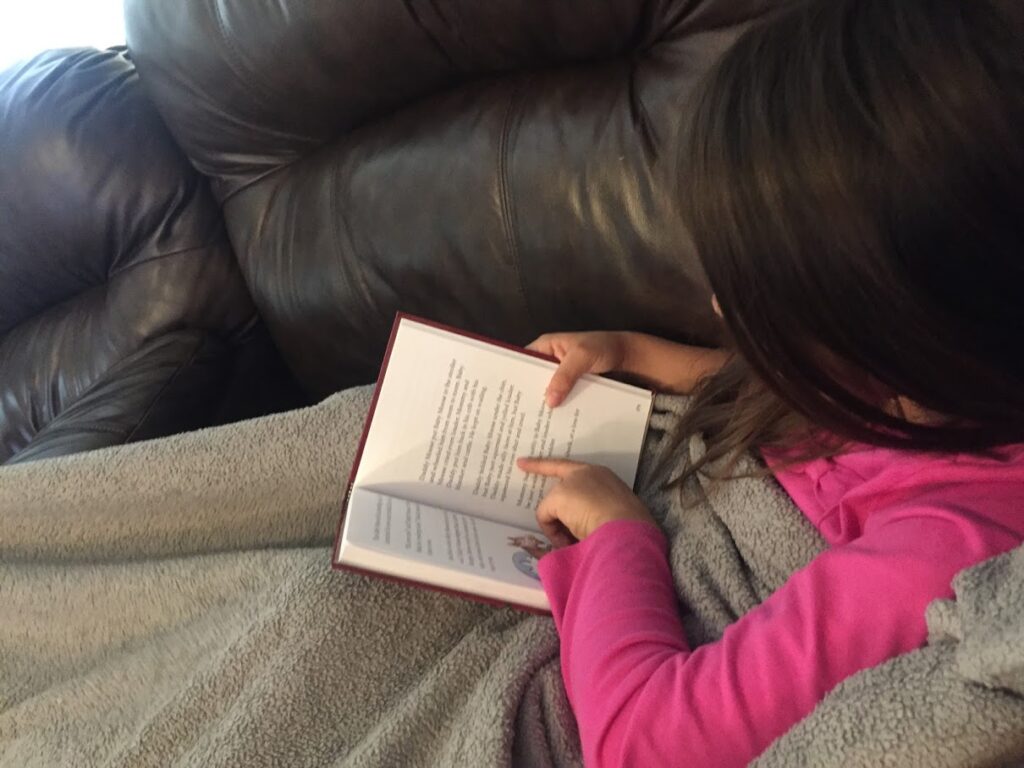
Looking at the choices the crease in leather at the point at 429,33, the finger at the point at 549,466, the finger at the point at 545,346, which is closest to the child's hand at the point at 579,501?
the finger at the point at 549,466

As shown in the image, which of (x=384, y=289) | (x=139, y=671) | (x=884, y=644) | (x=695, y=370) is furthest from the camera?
(x=384, y=289)

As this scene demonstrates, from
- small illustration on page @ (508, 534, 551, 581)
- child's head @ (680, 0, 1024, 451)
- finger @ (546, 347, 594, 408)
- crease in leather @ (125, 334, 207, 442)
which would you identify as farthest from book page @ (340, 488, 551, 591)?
crease in leather @ (125, 334, 207, 442)

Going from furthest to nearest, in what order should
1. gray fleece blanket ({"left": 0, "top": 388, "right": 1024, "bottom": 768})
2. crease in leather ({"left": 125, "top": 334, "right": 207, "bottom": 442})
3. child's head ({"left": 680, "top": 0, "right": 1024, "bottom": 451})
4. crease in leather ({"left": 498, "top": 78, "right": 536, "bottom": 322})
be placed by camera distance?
crease in leather ({"left": 125, "top": 334, "right": 207, "bottom": 442})
crease in leather ({"left": 498, "top": 78, "right": 536, "bottom": 322})
gray fleece blanket ({"left": 0, "top": 388, "right": 1024, "bottom": 768})
child's head ({"left": 680, "top": 0, "right": 1024, "bottom": 451})

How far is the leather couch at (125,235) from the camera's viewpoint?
3.53 ft

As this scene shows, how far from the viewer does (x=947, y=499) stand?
1.80 ft

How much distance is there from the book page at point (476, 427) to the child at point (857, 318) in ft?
0.52

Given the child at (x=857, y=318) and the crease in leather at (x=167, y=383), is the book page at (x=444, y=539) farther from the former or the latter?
the crease in leather at (x=167, y=383)

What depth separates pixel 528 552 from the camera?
2.32 ft

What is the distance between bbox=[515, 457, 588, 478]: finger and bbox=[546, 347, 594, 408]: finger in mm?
50

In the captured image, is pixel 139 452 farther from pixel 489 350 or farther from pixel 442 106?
pixel 442 106

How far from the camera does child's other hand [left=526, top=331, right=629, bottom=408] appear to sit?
2.50ft

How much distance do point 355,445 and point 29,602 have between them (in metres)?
0.28

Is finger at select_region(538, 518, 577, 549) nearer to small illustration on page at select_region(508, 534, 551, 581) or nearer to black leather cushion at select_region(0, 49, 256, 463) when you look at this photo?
small illustration on page at select_region(508, 534, 551, 581)

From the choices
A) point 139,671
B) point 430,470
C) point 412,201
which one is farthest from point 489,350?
point 139,671
